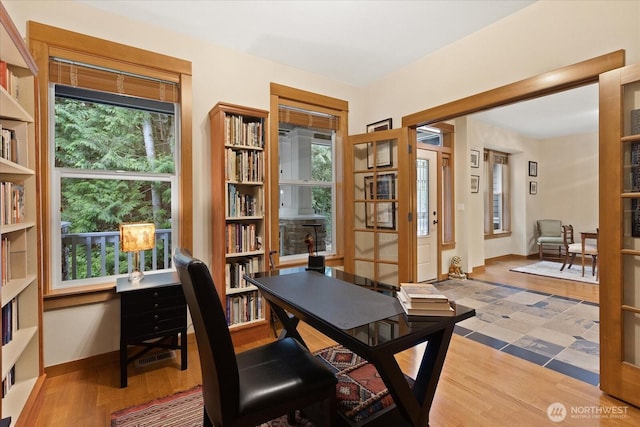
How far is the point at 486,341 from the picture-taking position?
2.77 metres

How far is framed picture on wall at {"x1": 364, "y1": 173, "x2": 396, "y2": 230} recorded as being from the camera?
340cm

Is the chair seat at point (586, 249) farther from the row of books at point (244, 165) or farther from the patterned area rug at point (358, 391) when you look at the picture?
the row of books at point (244, 165)

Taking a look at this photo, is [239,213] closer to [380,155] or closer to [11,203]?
[11,203]

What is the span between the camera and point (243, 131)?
2.71 metres

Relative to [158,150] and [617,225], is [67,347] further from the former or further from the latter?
[617,225]

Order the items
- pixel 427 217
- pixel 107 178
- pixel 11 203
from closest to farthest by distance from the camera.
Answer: pixel 11 203, pixel 107 178, pixel 427 217

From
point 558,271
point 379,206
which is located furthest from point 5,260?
point 558,271

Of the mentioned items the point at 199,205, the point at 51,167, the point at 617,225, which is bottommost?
the point at 617,225

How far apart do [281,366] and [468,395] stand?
4.60 ft

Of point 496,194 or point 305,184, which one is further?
point 496,194

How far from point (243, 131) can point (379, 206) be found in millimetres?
1718

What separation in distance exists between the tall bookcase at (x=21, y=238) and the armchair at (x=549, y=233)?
7982mm

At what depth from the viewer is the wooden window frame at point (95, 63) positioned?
83.5 inches

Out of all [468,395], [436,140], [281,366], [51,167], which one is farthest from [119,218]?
[436,140]
